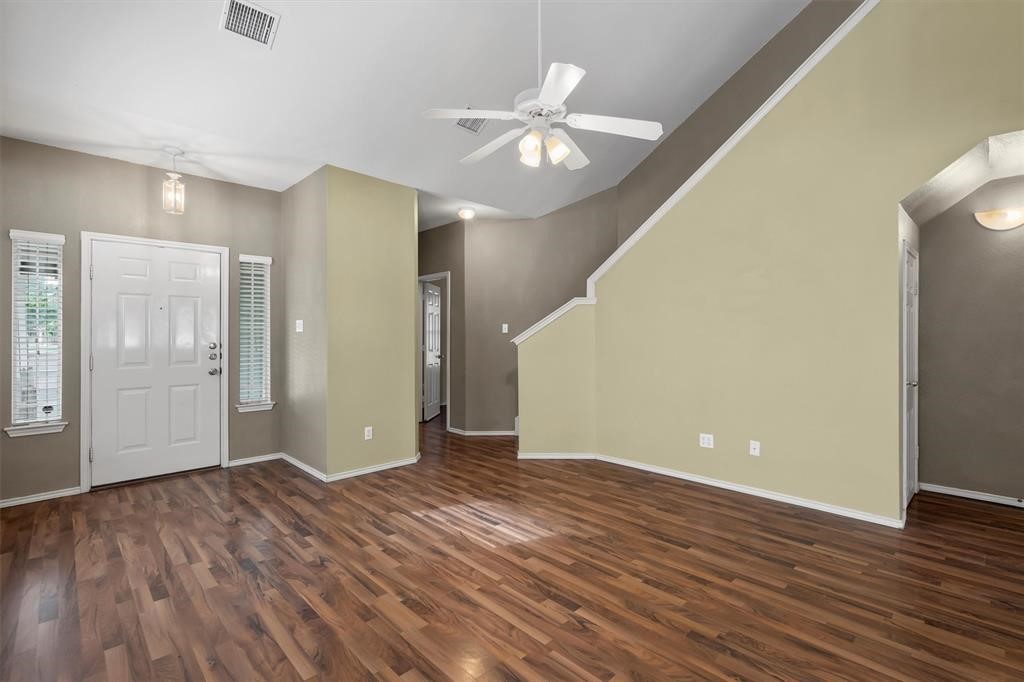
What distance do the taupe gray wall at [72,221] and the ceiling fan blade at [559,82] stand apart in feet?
12.5

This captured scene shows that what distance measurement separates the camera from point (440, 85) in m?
3.71

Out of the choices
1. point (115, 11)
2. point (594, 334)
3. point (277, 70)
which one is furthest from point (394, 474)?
point (115, 11)

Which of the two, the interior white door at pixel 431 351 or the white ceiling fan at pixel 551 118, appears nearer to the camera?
the white ceiling fan at pixel 551 118

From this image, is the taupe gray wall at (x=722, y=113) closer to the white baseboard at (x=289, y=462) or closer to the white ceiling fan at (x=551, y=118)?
the white ceiling fan at (x=551, y=118)

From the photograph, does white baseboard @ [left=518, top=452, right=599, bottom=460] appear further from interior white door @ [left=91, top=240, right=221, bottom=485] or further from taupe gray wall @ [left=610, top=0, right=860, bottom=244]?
interior white door @ [left=91, top=240, right=221, bottom=485]

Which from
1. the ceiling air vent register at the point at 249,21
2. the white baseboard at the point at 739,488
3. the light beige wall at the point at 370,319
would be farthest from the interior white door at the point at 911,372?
the ceiling air vent register at the point at 249,21

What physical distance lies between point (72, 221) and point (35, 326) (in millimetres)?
888

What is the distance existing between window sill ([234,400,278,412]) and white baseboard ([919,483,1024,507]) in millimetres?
6055

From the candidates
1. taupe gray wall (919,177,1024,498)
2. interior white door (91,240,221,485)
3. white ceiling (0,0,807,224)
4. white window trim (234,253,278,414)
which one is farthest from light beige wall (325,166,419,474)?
taupe gray wall (919,177,1024,498)

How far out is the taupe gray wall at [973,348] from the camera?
11.9 ft

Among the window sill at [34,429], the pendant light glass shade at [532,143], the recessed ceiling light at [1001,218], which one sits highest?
the pendant light glass shade at [532,143]

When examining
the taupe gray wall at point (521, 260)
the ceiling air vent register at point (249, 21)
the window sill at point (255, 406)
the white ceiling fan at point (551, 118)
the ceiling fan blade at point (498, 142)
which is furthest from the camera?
the taupe gray wall at point (521, 260)

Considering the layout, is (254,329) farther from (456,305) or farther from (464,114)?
(464,114)

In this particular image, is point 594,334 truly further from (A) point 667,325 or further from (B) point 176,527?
(B) point 176,527
